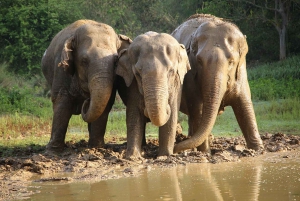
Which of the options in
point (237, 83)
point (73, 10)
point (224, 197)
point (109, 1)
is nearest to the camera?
point (224, 197)

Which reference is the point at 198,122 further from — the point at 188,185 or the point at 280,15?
the point at 280,15

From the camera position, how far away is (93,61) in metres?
Result: 11.0

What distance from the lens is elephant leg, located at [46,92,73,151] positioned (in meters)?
11.8

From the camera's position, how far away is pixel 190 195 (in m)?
7.80

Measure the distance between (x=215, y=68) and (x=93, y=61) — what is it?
1.90m

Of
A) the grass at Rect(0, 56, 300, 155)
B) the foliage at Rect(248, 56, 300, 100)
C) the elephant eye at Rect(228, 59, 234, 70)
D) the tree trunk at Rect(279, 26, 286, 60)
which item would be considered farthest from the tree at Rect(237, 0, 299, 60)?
the elephant eye at Rect(228, 59, 234, 70)

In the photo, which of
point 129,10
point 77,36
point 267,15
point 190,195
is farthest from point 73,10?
point 190,195

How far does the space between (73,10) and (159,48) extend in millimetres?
20013


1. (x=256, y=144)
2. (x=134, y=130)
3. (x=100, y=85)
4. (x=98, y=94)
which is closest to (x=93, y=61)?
(x=100, y=85)

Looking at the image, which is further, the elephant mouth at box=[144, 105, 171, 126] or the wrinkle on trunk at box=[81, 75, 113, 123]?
the wrinkle on trunk at box=[81, 75, 113, 123]

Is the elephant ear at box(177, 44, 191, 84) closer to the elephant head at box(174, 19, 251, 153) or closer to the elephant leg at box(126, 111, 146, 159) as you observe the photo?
the elephant head at box(174, 19, 251, 153)

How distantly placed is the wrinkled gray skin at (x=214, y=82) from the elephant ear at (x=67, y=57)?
1901mm

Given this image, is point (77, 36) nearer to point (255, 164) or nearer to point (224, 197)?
point (255, 164)

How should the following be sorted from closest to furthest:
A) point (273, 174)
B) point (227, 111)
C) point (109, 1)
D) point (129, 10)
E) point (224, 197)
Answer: point (224, 197) → point (273, 174) → point (227, 111) → point (109, 1) → point (129, 10)
